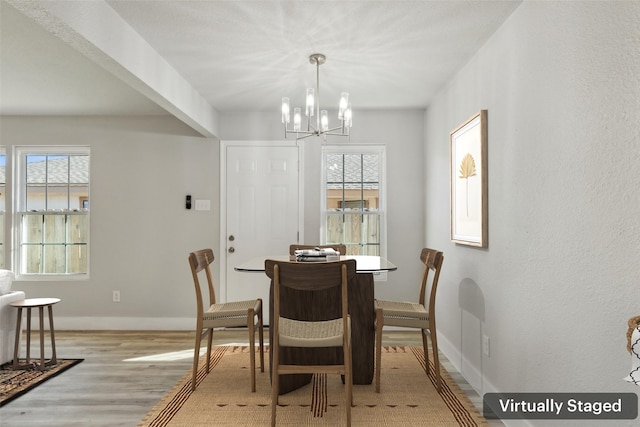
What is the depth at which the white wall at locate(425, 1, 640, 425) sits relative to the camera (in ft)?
5.13

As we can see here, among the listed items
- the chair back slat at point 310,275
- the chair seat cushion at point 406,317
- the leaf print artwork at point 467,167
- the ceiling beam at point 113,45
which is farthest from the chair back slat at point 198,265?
the leaf print artwork at point 467,167

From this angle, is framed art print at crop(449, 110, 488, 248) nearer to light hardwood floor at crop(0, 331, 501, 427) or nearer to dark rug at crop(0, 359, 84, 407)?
light hardwood floor at crop(0, 331, 501, 427)

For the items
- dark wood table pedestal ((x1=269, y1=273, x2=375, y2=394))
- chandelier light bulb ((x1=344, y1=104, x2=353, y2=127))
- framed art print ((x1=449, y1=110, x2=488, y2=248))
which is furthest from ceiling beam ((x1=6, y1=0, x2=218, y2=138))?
framed art print ((x1=449, y1=110, x2=488, y2=248))

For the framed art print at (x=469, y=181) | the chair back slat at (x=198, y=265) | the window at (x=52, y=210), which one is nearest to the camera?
the framed art print at (x=469, y=181)

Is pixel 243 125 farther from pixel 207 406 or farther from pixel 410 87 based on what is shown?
pixel 207 406

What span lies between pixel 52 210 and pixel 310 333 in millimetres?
3875

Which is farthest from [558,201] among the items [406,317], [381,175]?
[381,175]

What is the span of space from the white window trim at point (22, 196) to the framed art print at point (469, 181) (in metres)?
3.87

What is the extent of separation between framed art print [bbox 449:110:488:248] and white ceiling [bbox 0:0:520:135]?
553 mm

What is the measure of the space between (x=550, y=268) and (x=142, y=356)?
3.30m

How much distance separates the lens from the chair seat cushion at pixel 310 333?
7.97 ft

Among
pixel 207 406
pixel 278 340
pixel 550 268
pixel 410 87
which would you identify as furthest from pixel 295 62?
pixel 207 406

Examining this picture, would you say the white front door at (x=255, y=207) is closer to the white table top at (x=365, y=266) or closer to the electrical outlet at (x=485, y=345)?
the white table top at (x=365, y=266)

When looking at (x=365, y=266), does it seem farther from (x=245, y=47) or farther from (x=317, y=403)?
(x=245, y=47)
